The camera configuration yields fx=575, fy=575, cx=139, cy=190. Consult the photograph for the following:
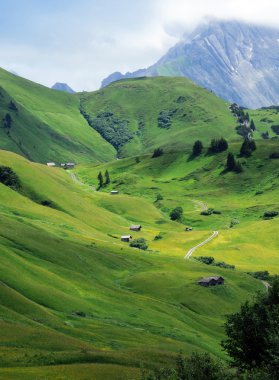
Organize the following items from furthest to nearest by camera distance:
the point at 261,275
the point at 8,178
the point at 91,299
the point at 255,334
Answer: the point at 8,178, the point at 261,275, the point at 91,299, the point at 255,334

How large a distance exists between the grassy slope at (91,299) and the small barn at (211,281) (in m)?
1.97

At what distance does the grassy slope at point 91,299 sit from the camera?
67.4 m

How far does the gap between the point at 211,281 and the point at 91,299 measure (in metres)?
39.3

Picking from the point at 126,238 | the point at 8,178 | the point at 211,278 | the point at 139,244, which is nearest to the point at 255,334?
the point at 211,278

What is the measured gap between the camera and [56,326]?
83062 millimetres

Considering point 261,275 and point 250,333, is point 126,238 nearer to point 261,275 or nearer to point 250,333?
point 261,275

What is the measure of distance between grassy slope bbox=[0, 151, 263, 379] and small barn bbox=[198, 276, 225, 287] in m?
1.97

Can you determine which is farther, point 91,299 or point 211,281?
point 211,281

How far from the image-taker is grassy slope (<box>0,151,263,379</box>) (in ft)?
221

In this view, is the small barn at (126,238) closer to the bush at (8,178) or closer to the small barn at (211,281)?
the bush at (8,178)

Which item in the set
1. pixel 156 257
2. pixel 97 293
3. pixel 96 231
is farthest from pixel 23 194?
pixel 97 293

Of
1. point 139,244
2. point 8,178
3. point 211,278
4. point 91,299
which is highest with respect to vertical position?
point 8,178

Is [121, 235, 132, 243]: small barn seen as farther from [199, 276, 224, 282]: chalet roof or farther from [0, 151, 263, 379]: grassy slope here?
[199, 276, 224, 282]: chalet roof

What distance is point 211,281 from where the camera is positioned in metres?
138
